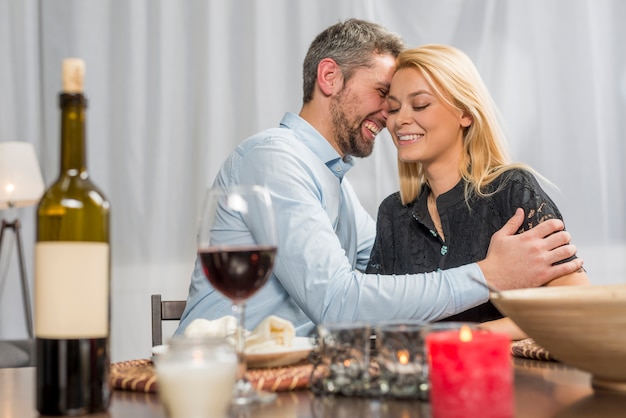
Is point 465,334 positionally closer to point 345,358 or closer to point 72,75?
point 345,358

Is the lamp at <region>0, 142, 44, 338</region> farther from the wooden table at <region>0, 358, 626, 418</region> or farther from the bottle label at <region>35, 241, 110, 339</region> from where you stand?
the bottle label at <region>35, 241, 110, 339</region>

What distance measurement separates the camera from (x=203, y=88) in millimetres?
3281

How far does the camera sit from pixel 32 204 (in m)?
3.31

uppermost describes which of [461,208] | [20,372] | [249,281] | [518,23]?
[518,23]

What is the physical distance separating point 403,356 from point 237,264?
7.2 inches

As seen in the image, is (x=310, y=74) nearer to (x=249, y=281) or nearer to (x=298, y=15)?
(x=298, y=15)

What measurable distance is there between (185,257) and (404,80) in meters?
1.54

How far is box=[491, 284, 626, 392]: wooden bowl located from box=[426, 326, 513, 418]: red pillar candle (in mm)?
133

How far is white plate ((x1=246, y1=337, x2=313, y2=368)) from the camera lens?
970 millimetres

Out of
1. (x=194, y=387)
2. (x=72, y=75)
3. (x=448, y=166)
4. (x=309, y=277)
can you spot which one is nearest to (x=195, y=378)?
(x=194, y=387)

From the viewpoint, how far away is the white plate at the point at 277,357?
97 cm

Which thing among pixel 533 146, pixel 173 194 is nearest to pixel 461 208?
pixel 533 146

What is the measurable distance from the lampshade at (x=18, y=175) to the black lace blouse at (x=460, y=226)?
5.39 feet

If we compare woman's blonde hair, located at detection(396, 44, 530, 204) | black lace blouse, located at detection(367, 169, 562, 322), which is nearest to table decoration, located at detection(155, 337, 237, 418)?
black lace blouse, located at detection(367, 169, 562, 322)
